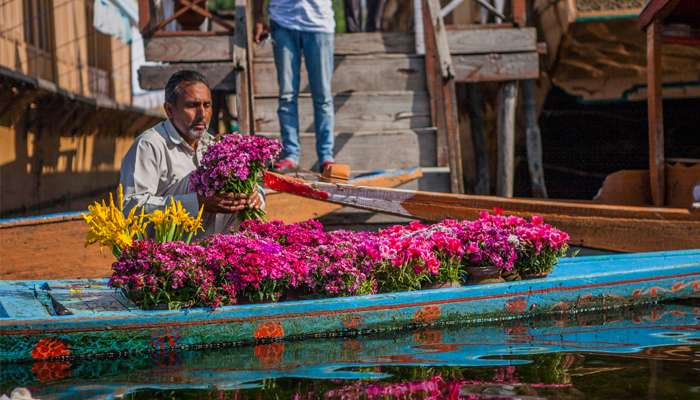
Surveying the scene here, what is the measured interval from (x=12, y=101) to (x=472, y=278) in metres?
7.37

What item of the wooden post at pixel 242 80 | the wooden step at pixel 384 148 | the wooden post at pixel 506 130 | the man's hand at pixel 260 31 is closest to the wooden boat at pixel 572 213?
the wooden step at pixel 384 148

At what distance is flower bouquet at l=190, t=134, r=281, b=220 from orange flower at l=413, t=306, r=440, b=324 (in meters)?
1.17

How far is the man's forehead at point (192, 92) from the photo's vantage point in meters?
5.76

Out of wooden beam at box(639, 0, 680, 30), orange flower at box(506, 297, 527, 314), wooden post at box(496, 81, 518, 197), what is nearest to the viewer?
orange flower at box(506, 297, 527, 314)

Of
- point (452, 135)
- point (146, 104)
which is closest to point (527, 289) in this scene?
point (452, 135)

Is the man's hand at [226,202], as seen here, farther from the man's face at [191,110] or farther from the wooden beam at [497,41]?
the wooden beam at [497,41]

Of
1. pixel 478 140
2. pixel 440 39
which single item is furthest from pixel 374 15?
pixel 440 39

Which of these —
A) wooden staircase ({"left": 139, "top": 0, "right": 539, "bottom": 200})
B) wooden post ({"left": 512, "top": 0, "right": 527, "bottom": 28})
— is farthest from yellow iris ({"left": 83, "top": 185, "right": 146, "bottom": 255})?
wooden post ({"left": 512, "top": 0, "right": 527, "bottom": 28})

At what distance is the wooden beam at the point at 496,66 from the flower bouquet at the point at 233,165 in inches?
194

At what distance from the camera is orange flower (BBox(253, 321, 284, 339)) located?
5.27 meters

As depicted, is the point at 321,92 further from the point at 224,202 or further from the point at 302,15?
the point at 224,202

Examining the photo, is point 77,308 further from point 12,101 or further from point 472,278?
point 12,101

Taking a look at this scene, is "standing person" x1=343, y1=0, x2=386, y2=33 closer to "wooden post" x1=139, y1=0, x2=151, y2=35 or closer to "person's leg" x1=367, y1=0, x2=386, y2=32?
"person's leg" x1=367, y1=0, x2=386, y2=32

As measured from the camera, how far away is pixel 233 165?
5.40 meters
